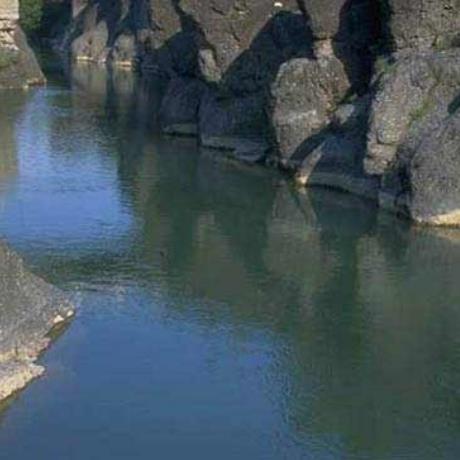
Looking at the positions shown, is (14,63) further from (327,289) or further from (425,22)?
(327,289)

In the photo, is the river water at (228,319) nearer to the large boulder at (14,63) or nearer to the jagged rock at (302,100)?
the jagged rock at (302,100)

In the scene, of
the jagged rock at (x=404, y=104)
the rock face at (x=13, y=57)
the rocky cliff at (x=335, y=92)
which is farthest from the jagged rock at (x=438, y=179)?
the rock face at (x=13, y=57)

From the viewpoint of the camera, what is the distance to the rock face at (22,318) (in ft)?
65.9

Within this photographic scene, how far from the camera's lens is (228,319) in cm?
2442

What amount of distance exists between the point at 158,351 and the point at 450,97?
48.9ft

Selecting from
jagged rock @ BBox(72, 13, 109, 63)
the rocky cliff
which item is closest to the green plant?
jagged rock @ BBox(72, 13, 109, 63)

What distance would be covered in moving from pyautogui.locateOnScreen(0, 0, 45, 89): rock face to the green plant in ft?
89.8

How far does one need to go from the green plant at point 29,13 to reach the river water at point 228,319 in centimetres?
5415

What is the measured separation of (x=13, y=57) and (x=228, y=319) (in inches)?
1677

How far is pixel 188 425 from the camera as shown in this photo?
62.5 ft

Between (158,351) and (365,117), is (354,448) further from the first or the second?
(365,117)

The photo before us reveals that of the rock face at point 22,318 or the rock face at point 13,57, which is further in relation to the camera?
the rock face at point 13,57

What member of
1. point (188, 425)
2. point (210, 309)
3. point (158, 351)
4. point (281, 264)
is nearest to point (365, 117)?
point (281, 264)

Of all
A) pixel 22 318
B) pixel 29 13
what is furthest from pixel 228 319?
pixel 29 13
